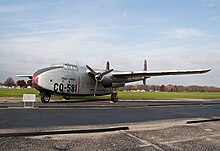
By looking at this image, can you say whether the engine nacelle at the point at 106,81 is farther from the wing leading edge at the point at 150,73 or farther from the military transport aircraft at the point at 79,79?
the wing leading edge at the point at 150,73

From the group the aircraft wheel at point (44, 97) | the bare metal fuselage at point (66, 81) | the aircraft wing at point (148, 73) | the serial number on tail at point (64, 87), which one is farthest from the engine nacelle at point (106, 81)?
the aircraft wheel at point (44, 97)

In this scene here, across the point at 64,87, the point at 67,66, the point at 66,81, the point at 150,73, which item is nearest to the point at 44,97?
the point at 64,87

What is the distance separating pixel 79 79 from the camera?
26.6m

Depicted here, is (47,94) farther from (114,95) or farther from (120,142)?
(120,142)

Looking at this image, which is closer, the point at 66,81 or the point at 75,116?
the point at 75,116

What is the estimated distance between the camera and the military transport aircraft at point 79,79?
2298cm

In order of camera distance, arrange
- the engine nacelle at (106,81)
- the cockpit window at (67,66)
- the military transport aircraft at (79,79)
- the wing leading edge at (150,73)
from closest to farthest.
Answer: the military transport aircraft at (79,79)
the cockpit window at (67,66)
the wing leading edge at (150,73)
the engine nacelle at (106,81)

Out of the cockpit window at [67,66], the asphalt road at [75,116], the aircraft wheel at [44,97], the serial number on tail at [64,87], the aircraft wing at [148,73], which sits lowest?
the asphalt road at [75,116]

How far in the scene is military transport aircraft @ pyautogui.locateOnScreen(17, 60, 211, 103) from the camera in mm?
22984

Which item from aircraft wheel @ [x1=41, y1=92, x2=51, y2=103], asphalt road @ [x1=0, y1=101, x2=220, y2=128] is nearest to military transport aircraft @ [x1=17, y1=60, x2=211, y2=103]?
aircraft wheel @ [x1=41, y1=92, x2=51, y2=103]

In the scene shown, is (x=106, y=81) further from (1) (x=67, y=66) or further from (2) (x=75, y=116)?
(2) (x=75, y=116)

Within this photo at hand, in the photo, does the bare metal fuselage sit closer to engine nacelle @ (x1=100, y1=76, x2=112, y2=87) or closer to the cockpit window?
the cockpit window

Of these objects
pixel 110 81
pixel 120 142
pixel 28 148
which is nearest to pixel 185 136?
pixel 120 142

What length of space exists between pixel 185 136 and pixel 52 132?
13.8 ft
